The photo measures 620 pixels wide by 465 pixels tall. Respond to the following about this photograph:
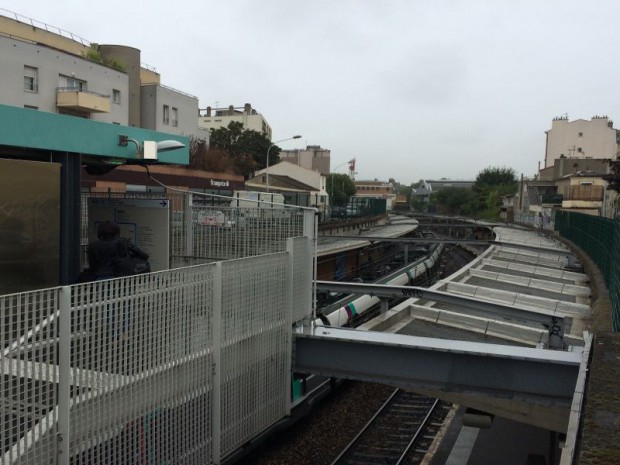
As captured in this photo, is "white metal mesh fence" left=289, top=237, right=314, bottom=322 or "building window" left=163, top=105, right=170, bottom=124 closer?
"white metal mesh fence" left=289, top=237, right=314, bottom=322

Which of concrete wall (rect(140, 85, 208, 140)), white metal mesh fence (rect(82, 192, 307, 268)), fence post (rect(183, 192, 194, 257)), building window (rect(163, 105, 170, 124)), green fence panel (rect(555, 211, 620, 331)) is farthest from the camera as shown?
building window (rect(163, 105, 170, 124))

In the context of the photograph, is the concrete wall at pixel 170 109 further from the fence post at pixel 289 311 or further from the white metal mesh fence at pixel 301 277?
the fence post at pixel 289 311

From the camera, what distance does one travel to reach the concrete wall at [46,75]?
90.3 ft

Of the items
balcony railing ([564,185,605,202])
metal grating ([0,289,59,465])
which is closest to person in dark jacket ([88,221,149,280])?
metal grating ([0,289,59,465])

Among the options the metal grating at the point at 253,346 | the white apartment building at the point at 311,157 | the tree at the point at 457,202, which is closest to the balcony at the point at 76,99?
the metal grating at the point at 253,346

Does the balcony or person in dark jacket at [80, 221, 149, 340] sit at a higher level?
the balcony

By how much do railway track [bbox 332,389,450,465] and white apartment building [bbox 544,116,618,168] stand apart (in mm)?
70152

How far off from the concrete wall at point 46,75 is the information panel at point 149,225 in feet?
64.6

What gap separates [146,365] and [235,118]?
81717 mm

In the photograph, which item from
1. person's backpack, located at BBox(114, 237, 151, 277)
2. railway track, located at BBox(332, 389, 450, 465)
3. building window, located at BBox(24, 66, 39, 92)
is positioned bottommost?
railway track, located at BBox(332, 389, 450, 465)

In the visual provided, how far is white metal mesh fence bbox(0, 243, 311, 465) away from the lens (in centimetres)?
384

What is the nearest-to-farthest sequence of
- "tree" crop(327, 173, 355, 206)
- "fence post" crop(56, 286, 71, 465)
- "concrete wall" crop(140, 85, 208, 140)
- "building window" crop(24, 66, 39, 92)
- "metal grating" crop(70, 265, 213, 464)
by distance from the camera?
"fence post" crop(56, 286, 71, 465) → "metal grating" crop(70, 265, 213, 464) → "building window" crop(24, 66, 39, 92) → "concrete wall" crop(140, 85, 208, 140) → "tree" crop(327, 173, 355, 206)

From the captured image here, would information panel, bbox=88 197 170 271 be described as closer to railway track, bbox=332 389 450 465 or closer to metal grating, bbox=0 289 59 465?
railway track, bbox=332 389 450 465

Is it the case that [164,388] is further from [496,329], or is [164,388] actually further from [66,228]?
[496,329]
